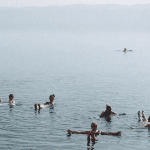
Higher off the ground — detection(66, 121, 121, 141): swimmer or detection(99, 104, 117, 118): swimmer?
detection(99, 104, 117, 118): swimmer

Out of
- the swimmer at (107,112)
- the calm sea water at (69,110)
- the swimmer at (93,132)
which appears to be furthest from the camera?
the swimmer at (107,112)

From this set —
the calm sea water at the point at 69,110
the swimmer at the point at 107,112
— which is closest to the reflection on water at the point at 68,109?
the calm sea water at the point at 69,110

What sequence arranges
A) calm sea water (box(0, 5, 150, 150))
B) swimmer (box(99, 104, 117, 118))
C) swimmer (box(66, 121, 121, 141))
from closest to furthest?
swimmer (box(66, 121, 121, 141)), calm sea water (box(0, 5, 150, 150)), swimmer (box(99, 104, 117, 118))

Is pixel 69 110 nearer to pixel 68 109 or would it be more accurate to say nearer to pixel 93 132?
pixel 68 109

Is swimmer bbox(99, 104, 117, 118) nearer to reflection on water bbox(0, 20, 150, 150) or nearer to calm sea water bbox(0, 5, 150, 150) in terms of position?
reflection on water bbox(0, 20, 150, 150)

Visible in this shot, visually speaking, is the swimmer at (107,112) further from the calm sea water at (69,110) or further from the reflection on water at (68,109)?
the calm sea water at (69,110)

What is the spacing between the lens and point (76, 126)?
91.9 feet

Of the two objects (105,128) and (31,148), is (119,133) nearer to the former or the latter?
(105,128)

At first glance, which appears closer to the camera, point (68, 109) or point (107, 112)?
point (107, 112)

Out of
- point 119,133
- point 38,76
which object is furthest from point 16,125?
point 38,76

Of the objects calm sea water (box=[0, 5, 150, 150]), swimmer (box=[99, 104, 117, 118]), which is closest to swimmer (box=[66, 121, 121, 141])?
calm sea water (box=[0, 5, 150, 150])

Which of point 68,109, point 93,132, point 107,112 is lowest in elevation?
point 93,132

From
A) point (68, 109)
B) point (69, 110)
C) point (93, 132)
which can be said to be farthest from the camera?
point (68, 109)

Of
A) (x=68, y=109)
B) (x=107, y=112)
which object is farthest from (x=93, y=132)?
(x=68, y=109)
